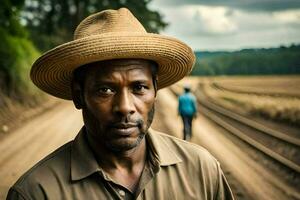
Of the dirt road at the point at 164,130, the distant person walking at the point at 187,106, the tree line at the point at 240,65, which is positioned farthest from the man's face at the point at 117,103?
the tree line at the point at 240,65

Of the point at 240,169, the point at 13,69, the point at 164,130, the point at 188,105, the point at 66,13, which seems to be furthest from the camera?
the point at 66,13

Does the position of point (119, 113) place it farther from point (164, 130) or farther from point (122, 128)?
point (164, 130)

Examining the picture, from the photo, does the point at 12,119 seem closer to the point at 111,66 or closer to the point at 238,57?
the point at 111,66

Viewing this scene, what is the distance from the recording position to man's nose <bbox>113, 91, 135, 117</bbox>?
210 centimetres

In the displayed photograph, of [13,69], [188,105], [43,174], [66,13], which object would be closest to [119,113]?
[43,174]

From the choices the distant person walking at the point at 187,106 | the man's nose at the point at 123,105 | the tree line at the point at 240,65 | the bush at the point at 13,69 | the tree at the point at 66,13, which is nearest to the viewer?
the man's nose at the point at 123,105

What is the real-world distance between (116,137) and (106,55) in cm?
38

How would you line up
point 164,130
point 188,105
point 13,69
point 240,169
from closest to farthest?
point 240,169
point 188,105
point 164,130
point 13,69

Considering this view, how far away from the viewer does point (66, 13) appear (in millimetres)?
42812

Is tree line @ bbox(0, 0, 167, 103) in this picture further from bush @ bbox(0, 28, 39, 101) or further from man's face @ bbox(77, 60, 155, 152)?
man's face @ bbox(77, 60, 155, 152)

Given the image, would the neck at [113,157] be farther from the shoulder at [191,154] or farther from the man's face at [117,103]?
the shoulder at [191,154]

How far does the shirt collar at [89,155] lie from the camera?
2.11 m

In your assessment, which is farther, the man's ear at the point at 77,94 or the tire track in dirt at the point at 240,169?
the tire track in dirt at the point at 240,169

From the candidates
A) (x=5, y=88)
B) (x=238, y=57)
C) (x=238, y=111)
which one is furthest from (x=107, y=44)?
(x=238, y=57)
